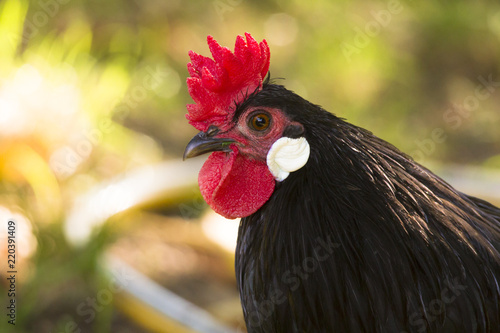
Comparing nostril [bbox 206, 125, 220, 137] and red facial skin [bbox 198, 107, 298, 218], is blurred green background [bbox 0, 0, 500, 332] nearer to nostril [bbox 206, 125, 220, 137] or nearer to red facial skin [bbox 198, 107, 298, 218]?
red facial skin [bbox 198, 107, 298, 218]

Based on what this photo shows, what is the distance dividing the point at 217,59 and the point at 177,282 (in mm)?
2303

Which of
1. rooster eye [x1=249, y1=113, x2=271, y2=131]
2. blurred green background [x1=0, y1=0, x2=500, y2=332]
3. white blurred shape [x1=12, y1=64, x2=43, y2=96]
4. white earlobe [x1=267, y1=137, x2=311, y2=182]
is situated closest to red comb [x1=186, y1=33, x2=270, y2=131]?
rooster eye [x1=249, y1=113, x2=271, y2=131]

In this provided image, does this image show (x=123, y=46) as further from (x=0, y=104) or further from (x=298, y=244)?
(x=298, y=244)

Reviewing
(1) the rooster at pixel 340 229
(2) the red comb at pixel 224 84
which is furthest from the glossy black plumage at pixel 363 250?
(2) the red comb at pixel 224 84

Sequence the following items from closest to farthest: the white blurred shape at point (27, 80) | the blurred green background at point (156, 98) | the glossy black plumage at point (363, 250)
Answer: the glossy black plumage at point (363, 250) → the blurred green background at point (156, 98) → the white blurred shape at point (27, 80)

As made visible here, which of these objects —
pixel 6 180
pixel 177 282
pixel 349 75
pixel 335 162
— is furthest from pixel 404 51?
pixel 335 162

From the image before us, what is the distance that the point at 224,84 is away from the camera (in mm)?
2152

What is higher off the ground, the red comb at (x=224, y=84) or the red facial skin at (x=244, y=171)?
the red comb at (x=224, y=84)

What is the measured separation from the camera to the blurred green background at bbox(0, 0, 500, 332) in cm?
375

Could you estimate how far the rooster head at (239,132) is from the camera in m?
2.06

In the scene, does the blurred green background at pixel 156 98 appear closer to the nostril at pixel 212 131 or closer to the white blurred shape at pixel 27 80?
the white blurred shape at pixel 27 80

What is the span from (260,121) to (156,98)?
388 centimetres

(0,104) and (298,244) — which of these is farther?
(0,104)

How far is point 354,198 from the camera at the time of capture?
6.46 feet
